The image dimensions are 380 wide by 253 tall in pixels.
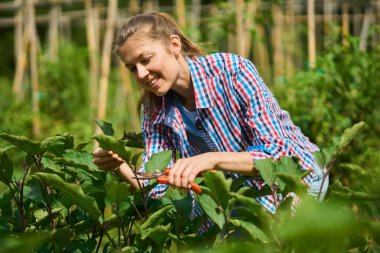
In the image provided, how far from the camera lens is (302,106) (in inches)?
157

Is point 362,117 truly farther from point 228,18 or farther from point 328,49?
point 228,18

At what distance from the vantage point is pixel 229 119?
214 centimetres

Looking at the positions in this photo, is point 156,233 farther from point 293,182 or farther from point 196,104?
point 196,104

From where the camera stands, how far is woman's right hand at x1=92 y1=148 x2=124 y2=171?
1776mm

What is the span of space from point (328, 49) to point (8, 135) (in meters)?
3.20

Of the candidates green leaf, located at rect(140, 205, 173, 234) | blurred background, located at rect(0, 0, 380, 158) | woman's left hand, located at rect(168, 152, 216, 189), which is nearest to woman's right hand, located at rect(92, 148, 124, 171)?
woman's left hand, located at rect(168, 152, 216, 189)

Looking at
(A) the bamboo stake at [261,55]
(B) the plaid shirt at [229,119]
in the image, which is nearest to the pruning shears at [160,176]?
(B) the plaid shirt at [229,119]

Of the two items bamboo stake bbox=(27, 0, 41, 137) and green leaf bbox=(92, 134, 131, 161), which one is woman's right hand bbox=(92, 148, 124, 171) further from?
bamboo stake bbox=(27, 0, 41, 137)

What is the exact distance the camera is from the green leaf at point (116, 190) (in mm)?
1408

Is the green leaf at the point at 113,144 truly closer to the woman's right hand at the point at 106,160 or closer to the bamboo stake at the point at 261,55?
the woman's right hand at the point at 106,160

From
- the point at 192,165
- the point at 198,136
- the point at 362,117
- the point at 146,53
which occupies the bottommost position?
the point at 362,117

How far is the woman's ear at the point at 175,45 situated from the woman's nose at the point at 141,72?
6.8 inches

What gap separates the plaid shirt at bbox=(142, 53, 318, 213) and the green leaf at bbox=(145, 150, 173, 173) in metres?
0.31

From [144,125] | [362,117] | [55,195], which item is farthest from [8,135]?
[362,117]
